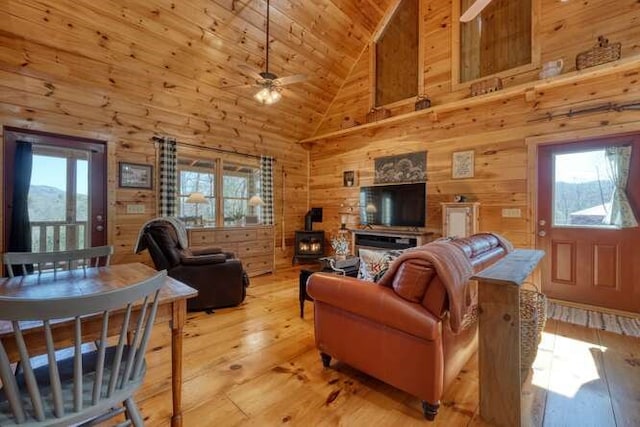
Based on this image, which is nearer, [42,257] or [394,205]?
[42,257]

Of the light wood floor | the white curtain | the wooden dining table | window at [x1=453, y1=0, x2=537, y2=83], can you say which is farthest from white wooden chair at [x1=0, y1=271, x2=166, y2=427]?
window at [x1=453, y1=0, x2=537, y2=83]

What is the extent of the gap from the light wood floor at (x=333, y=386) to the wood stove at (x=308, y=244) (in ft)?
10.6

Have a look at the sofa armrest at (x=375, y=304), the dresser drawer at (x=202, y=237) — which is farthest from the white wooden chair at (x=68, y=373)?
the dresser drawer at (x=202, y=237)

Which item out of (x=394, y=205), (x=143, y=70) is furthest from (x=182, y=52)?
(x=394, y=205)

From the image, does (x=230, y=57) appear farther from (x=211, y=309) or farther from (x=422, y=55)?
(x=211, y=309)

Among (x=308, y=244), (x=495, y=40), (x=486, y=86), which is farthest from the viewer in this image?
(x=308, y=244)

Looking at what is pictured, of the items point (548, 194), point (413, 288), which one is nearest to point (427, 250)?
point (413, 288)

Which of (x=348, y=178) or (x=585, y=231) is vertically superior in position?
(x=348, y=178)

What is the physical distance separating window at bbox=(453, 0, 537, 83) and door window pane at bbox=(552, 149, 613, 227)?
4.72 feet

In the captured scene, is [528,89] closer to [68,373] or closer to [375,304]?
[375,304]

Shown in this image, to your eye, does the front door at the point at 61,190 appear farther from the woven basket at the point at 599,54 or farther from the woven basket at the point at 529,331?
the woven basket at the point at 599,54

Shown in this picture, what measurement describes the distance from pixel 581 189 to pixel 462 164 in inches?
55.7

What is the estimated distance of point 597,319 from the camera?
3111 mm

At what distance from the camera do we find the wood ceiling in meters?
3.18
